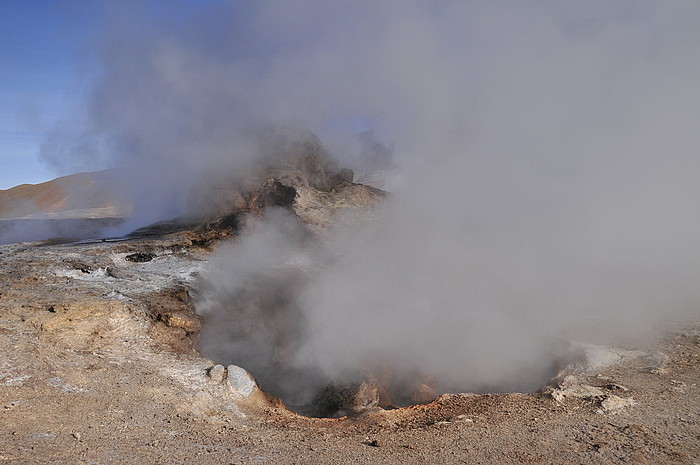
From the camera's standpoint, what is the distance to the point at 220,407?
15.1 ft

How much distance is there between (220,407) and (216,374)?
494mm

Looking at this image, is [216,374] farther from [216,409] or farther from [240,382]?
[216,409]

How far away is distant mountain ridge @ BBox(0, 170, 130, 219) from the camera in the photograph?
56.2 ft

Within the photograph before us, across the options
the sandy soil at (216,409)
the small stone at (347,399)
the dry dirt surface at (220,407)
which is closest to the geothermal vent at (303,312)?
the small stone at (347,399)

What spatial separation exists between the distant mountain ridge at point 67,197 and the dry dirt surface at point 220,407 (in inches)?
361

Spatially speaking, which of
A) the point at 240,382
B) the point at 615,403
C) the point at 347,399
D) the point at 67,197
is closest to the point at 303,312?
the point at 347,399

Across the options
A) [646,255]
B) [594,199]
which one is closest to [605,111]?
[594,199]

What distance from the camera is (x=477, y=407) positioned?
471 cm

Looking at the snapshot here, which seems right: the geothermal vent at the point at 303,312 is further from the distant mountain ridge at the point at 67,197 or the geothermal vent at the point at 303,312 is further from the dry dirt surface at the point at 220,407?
the distant mountain ridge at the point at 67,197

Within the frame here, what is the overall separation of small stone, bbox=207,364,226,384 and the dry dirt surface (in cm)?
2

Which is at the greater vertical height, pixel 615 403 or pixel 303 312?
pixel 303 312

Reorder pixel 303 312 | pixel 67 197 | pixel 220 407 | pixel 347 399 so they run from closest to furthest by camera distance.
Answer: pixel 220 407
pixel 347 399
pixel 303 312
pixel 67 197

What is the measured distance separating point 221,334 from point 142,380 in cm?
187

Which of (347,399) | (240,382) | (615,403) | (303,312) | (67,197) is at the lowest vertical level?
(347,399)
